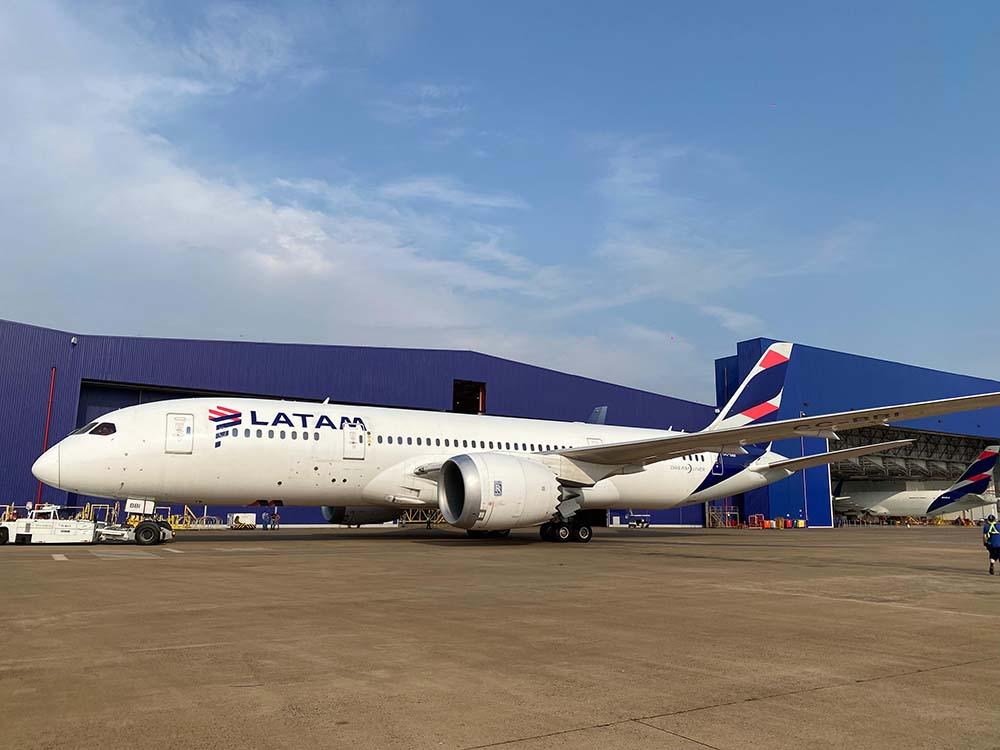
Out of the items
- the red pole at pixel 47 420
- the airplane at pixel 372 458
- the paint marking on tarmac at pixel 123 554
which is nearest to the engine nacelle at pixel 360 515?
the airplane at pixel 372 458

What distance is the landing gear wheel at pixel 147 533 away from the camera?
56.2ft

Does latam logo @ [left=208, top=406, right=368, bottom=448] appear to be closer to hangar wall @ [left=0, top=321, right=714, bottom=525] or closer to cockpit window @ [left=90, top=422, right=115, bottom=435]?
cockpit window @ [left=90, top=422, right=115, bottom=435]

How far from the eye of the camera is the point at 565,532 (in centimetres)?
2019

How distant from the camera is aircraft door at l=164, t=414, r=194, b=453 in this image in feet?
56.3

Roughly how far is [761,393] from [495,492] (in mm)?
14931

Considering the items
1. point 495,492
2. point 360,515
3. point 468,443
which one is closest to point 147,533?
point 360,515

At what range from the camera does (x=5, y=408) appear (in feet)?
92.8

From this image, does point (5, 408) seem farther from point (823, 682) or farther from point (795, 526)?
point (795, 526)

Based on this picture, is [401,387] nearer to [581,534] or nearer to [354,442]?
[354,442]

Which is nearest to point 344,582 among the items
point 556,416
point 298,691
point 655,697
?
point 298,691

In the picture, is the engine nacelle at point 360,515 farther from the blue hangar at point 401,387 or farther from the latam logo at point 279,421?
the blue hangar at point 401,387

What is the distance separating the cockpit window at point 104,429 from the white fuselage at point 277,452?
99 millimetres

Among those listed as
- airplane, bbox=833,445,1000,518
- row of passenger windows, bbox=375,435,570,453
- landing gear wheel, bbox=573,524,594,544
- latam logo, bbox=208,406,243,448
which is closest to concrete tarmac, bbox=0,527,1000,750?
latam logo, bbox=208,406,243,448

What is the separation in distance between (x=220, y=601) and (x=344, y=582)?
2.18 meters
